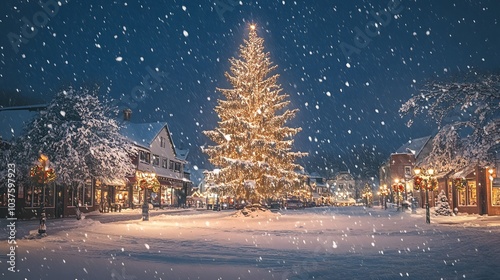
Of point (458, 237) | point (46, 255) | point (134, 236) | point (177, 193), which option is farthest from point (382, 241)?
point (177, 193)

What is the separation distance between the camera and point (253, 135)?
37.5 meters

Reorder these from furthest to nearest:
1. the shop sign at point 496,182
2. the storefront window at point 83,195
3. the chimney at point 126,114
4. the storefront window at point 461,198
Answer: the chimney at point 126,114
the storefront window at point 461,198
the storefront window at point 83,195
the shop sign at point 496,182

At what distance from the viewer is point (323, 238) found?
19250 millimetres

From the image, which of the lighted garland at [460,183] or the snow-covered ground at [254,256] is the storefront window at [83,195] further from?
the lighted garland at [460,183]

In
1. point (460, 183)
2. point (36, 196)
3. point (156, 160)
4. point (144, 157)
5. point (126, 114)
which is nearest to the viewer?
point (36, 196)

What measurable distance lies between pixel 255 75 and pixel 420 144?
49347mm

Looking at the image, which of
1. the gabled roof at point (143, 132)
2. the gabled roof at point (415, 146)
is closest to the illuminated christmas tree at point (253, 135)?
the gabled roof at point (143, 132)

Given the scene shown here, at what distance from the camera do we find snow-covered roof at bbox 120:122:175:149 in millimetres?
56509

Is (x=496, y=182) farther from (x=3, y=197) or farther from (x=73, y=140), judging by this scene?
(x=3, y=197)

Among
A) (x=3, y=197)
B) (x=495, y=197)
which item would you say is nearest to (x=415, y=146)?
(x=495, y=197)

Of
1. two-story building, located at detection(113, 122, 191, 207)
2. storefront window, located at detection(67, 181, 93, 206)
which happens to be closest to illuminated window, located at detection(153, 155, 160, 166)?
two-story building, located at detection(113, 122, 191, 207)

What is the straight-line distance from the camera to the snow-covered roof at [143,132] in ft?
185

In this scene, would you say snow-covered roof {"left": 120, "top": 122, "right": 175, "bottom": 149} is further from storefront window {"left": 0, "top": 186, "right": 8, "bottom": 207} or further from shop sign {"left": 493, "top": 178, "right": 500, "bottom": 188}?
shop sign {"left": 493, "top": 178, "right": 500, "bottom": 188}

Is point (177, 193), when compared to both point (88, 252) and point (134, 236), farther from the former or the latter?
point (88, 252)
